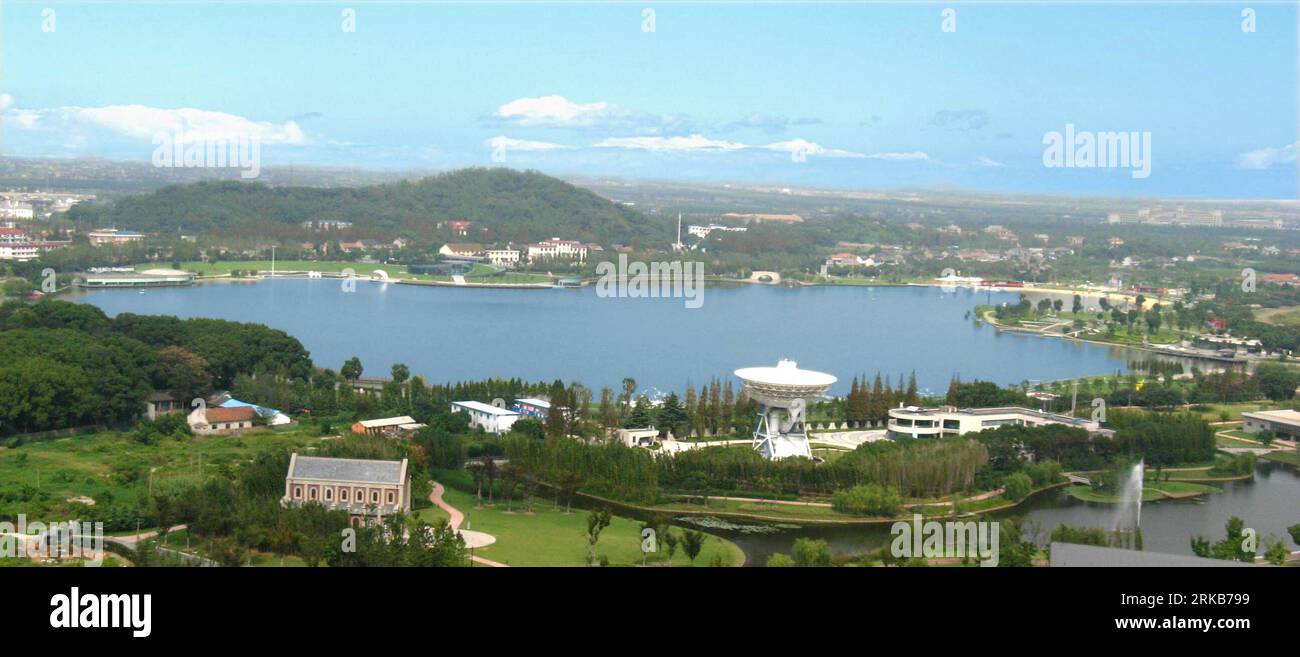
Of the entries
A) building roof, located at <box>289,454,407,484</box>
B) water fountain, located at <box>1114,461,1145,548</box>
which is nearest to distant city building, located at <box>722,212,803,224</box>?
Result: water fountain, located at <box>1114,461,1145,548</box>

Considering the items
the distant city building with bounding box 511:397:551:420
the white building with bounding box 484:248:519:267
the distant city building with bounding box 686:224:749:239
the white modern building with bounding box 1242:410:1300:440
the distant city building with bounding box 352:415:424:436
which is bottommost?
the white modern building with bounding box 1242:410:1300:440

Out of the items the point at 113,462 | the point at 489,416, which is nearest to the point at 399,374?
the point at 489,416

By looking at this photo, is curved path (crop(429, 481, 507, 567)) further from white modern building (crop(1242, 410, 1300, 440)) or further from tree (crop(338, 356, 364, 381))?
white modern building (crop(1242, 410, 1300, 440))

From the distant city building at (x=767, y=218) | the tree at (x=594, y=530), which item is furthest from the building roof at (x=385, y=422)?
the distant city building at (x=767, y=218)

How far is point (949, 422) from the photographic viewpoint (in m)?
11.8

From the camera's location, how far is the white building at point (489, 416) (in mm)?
11445

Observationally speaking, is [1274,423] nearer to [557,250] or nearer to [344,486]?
[344,486]

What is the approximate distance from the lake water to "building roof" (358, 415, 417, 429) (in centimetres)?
391

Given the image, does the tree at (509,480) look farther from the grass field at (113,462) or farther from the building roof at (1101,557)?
the building roof at (1101,557)

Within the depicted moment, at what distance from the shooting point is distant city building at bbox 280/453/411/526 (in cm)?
821

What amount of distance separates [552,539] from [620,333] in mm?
12746

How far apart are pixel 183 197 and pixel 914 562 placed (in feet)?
108

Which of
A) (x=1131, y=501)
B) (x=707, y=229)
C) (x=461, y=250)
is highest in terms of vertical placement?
(x=707, y=229)
